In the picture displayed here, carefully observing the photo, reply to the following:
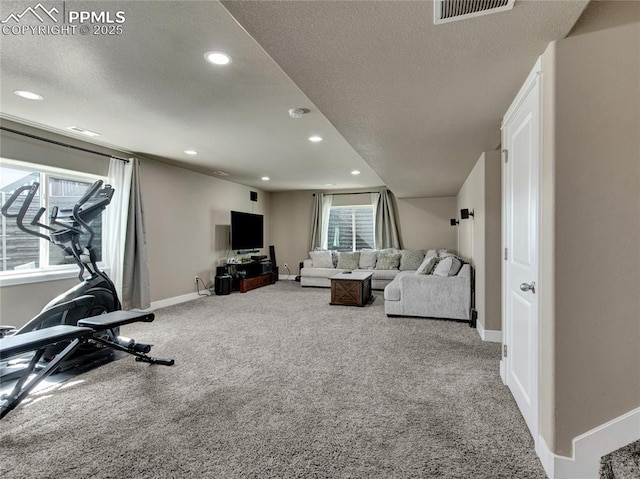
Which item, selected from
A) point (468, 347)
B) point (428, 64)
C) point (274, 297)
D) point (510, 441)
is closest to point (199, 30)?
point (428, 64)

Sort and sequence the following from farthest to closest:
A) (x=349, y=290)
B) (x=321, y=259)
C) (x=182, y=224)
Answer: (x=321, y=259) < (x=182, y=224) < (x=349, y=290)

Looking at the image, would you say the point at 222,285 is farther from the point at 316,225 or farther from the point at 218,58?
the point at 218,58

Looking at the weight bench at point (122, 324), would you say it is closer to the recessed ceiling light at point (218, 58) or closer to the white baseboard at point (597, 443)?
the recessed ceiling light at point (218, 58)

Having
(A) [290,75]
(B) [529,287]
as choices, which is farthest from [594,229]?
(A) [290,75]

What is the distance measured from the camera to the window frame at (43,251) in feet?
11.3

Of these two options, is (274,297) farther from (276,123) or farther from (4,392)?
(4,392)

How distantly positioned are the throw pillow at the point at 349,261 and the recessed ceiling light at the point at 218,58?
19.5ft

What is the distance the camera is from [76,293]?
3172 mm

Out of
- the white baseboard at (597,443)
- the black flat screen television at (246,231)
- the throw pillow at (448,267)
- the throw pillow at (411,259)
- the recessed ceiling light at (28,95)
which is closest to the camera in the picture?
the white baseboard at (597,443)

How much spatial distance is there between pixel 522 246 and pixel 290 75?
5.66ft

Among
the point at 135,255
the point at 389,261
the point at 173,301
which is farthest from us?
the point at 389,261

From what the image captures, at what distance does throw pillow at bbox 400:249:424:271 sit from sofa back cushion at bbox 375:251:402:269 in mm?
107

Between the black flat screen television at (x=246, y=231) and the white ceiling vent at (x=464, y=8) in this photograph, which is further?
the black flat screen television at (x=246, y=231)

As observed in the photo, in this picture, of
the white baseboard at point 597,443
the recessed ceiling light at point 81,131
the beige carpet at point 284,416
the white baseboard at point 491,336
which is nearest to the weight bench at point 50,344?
the beige carpet at point 284,416
